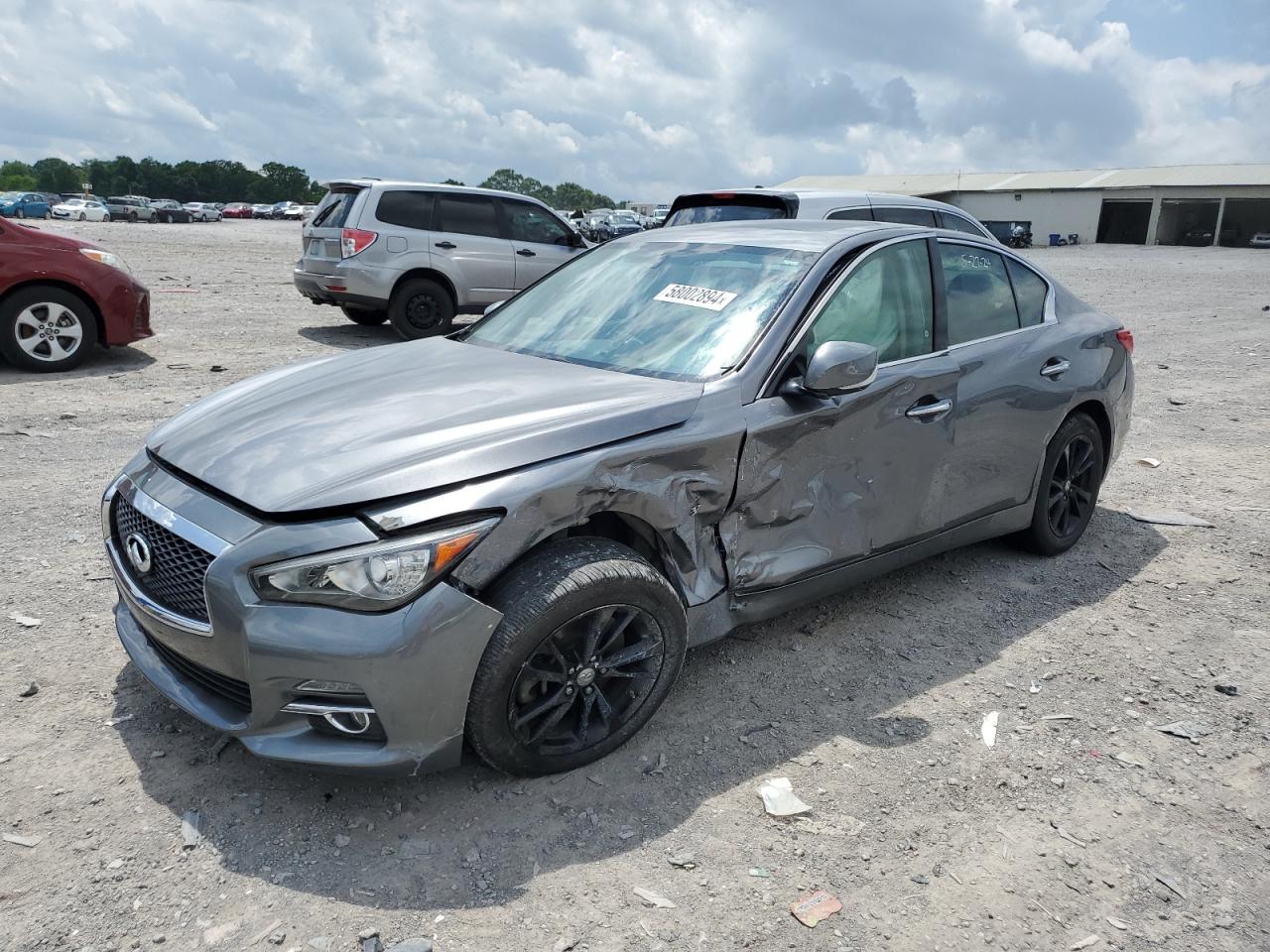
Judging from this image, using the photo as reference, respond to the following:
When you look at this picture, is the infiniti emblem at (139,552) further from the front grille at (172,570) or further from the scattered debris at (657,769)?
the scattered debris at (657,769)

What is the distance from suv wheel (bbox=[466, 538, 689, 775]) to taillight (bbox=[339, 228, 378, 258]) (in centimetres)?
869

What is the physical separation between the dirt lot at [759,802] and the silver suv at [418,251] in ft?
21.0

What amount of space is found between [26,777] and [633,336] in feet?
7.94

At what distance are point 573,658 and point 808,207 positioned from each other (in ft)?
19.0

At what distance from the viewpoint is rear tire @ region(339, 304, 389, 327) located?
1202 centimetres

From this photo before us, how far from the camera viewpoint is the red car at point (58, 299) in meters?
8.29

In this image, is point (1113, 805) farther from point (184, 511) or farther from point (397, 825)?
point (184, 511)

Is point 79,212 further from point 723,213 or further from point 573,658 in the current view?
point 573,658

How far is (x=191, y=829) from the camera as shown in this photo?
276 cm

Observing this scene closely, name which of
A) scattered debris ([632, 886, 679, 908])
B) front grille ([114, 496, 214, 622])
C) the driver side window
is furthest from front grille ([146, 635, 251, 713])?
the driver side window

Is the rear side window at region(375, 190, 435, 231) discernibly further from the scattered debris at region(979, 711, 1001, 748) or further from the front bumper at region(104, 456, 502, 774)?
the scattered debris at region(979, 711, 1001, 748)

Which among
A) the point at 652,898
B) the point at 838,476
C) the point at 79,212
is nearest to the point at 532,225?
the point at 838,476

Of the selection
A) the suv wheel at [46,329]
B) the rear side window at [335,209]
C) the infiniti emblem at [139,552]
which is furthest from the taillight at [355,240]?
the infiniti emblem at [139,552]

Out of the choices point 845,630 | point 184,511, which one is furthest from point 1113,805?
point 184,511
